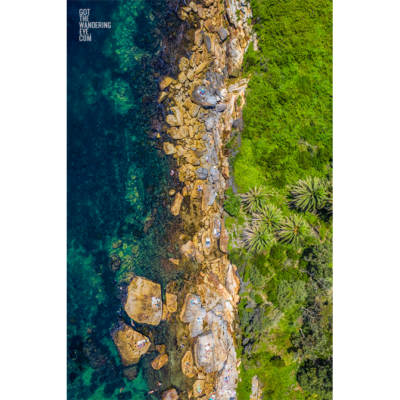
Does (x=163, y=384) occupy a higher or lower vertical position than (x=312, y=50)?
lower

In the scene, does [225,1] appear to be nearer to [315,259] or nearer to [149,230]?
[149,230]

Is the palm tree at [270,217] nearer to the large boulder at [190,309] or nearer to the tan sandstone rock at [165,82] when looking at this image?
the large boulder at [190,309]

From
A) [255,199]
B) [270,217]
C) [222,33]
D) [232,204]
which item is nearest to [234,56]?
[222,33]

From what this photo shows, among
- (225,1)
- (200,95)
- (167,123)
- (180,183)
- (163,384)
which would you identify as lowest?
(163,384)

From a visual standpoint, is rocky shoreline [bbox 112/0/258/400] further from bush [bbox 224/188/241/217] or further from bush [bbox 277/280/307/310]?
bush [bbox 277/280/307/310]

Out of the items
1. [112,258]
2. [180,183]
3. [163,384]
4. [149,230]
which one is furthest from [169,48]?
[163,384]

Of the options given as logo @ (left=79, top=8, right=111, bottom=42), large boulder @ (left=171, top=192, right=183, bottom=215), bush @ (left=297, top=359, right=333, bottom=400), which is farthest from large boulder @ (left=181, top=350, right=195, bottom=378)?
logo @ (left=79, top=8, right=111, bottom=42)

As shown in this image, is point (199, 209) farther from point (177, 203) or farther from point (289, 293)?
point (289, 293)
